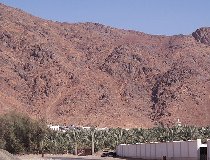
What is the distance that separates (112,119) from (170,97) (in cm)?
1763

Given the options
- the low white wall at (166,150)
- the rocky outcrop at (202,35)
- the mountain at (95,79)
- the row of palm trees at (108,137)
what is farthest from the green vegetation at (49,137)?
the rocky outcrop at (202,35)

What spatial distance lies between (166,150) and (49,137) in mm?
41393

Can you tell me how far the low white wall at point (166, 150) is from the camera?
4491 centimetres

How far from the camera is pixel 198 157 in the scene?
43.7 metres

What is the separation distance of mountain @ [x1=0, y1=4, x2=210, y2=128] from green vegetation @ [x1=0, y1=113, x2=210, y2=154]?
1154 inches

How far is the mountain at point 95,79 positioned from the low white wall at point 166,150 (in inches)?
2121

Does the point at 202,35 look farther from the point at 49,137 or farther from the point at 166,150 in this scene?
the point at 166,150

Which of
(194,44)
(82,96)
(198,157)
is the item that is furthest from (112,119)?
(198,157)

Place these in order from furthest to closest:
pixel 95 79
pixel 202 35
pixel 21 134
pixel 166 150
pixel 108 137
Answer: pixel 202 35, pixel 95 79, pixel 108 137, pixel 21 134, pixel 166 150

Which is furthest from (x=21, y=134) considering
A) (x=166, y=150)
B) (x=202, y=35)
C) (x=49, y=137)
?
(x=202, y=35)

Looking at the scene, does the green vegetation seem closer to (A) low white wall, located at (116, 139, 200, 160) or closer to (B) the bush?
(B) the bush

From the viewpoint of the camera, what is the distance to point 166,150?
5216 cm

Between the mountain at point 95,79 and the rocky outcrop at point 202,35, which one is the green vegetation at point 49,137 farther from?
the rocky outcrop at point 202,35

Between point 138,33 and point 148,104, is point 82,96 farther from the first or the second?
point 138,33
